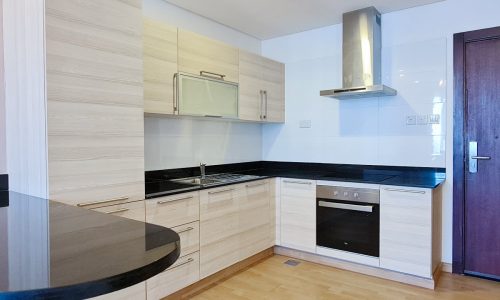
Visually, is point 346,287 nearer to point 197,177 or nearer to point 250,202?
point 250,202

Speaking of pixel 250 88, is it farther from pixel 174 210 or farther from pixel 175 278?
pixel 175 278

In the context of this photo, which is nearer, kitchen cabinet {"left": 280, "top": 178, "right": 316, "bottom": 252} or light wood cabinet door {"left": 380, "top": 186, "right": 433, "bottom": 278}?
light wood cabinet door {"left": 380, "top": 186, "right": 433, "bottom": 278}

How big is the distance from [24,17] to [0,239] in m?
1.30

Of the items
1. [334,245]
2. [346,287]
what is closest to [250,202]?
[334,245]

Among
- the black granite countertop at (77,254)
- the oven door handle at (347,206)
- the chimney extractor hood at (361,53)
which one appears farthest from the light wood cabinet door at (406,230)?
the black granite countertop at (77,254)

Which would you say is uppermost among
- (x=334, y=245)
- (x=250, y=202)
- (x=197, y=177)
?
(x=197, y=177)

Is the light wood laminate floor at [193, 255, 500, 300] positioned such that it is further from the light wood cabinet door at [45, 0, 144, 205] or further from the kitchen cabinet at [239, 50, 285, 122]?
the kitchen cabinet at [239, 50, 285, 122]

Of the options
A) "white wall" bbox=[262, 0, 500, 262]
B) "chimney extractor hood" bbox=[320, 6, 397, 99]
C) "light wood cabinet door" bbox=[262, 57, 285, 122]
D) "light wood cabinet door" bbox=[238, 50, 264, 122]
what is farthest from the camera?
"light wood cabinet door" bbox=[262, 57, 285, 122]

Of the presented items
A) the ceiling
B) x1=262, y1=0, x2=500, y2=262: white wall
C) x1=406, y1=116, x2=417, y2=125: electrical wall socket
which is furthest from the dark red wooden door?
the ceiling

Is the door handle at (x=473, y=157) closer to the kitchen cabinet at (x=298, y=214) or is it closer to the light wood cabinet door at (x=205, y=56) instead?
the kitchen cabinet at (x=298, y=214)

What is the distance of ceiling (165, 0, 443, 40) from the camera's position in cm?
298

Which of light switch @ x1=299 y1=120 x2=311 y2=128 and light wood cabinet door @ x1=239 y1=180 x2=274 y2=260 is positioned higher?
light switch @ x1=299 y1=120 x2=311 y2=128

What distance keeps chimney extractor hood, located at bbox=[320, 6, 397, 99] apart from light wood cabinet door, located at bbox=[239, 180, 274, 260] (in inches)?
43.3

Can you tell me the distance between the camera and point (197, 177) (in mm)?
3256
